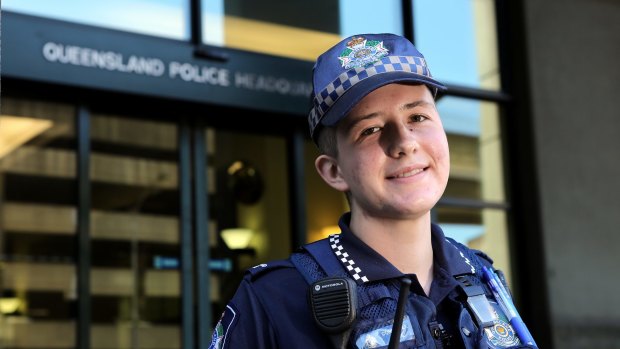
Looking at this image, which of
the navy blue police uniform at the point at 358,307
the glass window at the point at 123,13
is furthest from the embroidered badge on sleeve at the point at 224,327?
the glass window at the point at 123,13

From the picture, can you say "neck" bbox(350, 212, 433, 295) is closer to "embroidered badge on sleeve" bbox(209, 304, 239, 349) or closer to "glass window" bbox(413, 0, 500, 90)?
"embroidered badge on sleeve" bbox(209, 304, 239, 349)

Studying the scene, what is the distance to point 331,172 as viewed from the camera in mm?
2211

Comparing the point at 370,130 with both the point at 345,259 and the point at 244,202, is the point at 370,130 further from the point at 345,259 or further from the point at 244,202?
the point at 244,202

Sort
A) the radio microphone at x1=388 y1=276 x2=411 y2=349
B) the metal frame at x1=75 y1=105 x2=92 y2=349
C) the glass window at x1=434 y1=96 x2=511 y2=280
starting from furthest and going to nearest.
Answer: the glass window at x1=434 y1=96 x2=511 y2=280
the metal frame at x1=75 y1=105 x2=92 y2=349
the radio microphone at x1=388 y1=276 x2=411 y2=349

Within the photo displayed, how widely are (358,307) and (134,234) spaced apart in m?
6.32

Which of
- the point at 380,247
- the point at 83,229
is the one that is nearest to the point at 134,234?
the point at 83,229

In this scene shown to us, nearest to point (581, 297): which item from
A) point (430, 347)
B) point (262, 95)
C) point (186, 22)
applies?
point (262, 95)

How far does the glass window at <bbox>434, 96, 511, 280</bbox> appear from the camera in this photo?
28.9 feet

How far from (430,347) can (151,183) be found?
6168mm

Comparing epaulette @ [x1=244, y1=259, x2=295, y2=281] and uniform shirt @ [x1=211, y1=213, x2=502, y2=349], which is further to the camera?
epaulette @ [x1=244, y1=259, x2=295, y2=281]

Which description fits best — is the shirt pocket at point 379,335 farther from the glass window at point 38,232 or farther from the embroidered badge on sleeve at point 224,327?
the glass window at point 38,232

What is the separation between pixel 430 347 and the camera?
2010mm

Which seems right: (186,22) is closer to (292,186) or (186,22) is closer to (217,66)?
(217,66)

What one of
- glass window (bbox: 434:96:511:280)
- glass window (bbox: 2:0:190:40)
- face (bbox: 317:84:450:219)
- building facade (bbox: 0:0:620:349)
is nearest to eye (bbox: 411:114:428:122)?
face (bbox: 317:84:450:219)
